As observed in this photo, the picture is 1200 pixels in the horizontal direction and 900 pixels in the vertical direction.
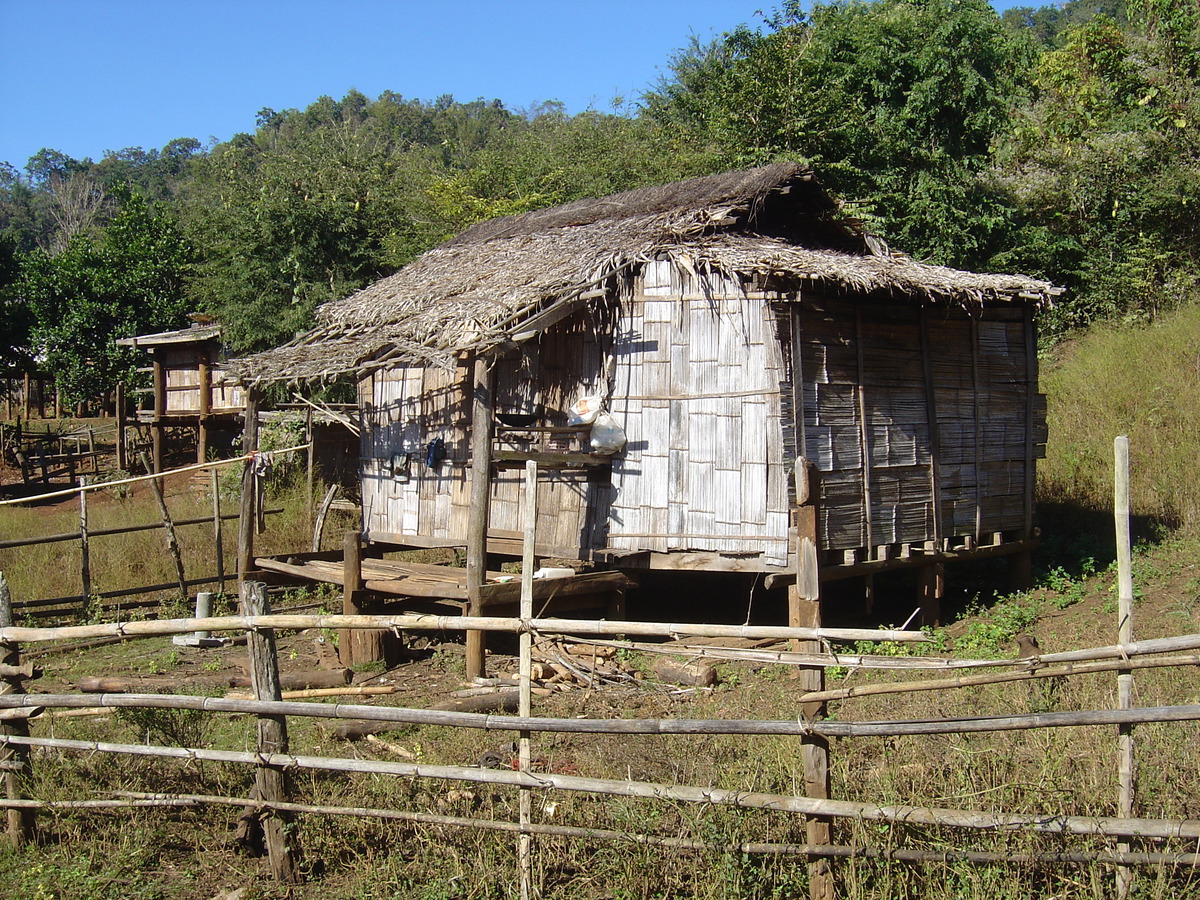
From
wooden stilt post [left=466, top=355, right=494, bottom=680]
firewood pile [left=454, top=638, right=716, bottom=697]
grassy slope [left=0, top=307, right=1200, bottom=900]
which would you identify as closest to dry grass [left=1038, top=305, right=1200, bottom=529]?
grassy slope [left=0, top=307, right=1200, bottom=900]

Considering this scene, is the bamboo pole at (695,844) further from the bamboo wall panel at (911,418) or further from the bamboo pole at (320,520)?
the bamboo pole at (320,520)

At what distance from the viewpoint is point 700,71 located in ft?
83.8

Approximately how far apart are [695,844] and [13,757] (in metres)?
3.72

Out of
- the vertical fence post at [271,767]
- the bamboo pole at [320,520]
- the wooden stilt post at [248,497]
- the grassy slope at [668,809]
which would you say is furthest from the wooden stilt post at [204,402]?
the vertical fence post at [271,767]

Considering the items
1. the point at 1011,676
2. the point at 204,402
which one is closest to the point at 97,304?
the point at 204,402

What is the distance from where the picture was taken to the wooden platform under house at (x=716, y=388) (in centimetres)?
891

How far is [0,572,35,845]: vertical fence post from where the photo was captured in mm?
5172

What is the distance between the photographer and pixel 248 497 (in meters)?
11.0

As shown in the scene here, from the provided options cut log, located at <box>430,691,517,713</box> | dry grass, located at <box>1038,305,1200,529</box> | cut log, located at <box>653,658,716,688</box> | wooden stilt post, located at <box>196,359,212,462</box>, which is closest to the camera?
cut log, located at <box>430,691,517,713</box>

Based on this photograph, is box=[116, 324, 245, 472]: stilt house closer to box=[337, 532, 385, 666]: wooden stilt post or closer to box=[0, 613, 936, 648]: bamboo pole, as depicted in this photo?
box=[337, 532, 385, 666]: wooden stilt post

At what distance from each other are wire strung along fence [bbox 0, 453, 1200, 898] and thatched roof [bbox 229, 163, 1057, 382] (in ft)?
14.0

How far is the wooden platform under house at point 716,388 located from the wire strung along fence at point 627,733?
4.00 metres

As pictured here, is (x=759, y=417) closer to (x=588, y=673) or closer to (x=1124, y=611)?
(x=588, y=673)

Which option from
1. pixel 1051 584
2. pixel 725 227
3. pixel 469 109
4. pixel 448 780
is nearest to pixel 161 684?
pixel 448 780
